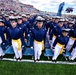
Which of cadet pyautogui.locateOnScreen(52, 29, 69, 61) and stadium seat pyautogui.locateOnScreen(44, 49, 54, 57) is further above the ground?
cadet pyautogui.locateOnScreen(52, 29, 69, 61)

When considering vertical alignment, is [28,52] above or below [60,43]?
below

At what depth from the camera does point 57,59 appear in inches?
378

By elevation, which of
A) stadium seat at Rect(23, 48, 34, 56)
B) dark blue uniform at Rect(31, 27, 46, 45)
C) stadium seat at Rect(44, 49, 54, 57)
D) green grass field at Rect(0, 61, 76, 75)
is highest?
dark blue uniform at Rect(31, 27, 46, 45)

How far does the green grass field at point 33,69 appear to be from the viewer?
7854 mm

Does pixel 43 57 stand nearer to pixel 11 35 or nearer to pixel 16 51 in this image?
pixel 16 51

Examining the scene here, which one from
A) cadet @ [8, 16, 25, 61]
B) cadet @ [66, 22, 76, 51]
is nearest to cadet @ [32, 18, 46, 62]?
cadet @ [8, 16, 25, 61]

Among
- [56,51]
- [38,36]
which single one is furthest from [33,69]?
[56,51]

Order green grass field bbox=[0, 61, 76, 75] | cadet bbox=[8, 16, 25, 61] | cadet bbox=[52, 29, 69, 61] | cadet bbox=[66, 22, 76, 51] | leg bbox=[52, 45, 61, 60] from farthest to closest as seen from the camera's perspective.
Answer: cadet bbox=[66, 22, 76, 51], leg bbox=[52, 45, 61, 60], cadet bbox=[52, 29, 69, 61], cadet bbox=[8, 16, 25, 61], green grass field bbox=[0, 61, 76, 75]

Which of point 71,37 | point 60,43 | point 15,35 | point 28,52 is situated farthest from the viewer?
point 71,37

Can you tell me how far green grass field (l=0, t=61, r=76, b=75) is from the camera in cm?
785

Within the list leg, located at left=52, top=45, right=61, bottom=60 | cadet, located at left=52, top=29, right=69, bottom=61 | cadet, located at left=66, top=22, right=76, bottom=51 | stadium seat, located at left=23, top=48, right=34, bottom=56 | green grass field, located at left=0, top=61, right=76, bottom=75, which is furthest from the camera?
cadet, located at left=66, top=22, right=76, bottom=51

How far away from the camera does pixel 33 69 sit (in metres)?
8.17

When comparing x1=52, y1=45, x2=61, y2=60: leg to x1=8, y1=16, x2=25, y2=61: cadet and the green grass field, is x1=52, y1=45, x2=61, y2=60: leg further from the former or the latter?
x1=8, y1=16, x2=25, y2=61: cadet

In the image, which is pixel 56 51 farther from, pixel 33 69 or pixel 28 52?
pixel 33 69
